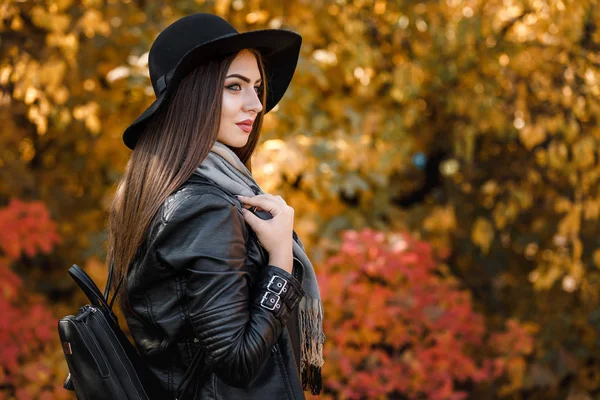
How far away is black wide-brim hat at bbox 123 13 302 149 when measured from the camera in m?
1.90

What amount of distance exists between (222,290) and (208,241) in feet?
0.36

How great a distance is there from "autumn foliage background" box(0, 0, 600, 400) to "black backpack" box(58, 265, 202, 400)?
2489 mm

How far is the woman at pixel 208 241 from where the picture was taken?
1746 mm

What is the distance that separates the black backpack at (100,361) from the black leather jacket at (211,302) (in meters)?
0.06

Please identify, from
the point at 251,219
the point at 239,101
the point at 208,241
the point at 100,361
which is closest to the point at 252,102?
the point at 239,101

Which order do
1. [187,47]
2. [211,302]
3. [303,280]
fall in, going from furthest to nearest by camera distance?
[303,280], [187,47], [211,302]

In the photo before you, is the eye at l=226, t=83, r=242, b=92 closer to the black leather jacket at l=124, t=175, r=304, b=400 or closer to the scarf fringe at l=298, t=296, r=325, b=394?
the black leather jacket at l=124, t=175, r=304, b=400

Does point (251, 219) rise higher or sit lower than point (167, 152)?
lower

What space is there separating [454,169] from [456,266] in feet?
3.02

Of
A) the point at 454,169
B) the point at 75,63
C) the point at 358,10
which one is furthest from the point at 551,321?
the point at 75,63

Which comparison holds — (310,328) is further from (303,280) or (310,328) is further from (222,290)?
(222,290)

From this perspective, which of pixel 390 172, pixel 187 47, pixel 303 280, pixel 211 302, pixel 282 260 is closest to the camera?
pixel 211 302

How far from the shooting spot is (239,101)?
2.00 metres

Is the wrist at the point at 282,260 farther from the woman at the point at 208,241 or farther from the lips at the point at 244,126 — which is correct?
the lips at the point at 244,126
